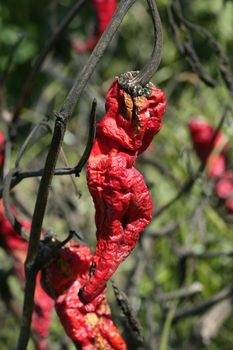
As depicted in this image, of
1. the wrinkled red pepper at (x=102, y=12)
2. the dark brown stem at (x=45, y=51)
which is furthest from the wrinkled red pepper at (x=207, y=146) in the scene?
the dark brown stem at (x=45, y=51)

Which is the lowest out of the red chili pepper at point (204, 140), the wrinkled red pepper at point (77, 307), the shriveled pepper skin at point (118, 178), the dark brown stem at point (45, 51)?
the wrinkled red pepper at point (77, 307)

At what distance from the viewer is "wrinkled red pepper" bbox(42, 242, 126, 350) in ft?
4.38

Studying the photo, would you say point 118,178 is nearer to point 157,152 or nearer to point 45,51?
point 45,51

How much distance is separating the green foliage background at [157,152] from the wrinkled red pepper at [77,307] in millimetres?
426

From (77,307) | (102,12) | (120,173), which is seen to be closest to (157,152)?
(102,12)

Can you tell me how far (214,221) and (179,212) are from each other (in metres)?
0.20

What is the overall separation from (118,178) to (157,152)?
1951 mm

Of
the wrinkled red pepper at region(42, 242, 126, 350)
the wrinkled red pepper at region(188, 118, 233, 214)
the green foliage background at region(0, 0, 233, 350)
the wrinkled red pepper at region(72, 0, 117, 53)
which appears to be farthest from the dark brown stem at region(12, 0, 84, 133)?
the wrinkled red pepper at region(188, 118, 233, 214)

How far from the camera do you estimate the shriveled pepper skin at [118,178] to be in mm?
1159

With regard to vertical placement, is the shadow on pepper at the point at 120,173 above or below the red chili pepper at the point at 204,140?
below

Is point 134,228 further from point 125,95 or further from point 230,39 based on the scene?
point 230,39

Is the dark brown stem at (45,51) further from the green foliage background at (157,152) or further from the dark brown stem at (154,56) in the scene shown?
the dark brown stem at (154,56)

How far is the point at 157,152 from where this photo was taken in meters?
3.10

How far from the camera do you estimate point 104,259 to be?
1.18 metres
